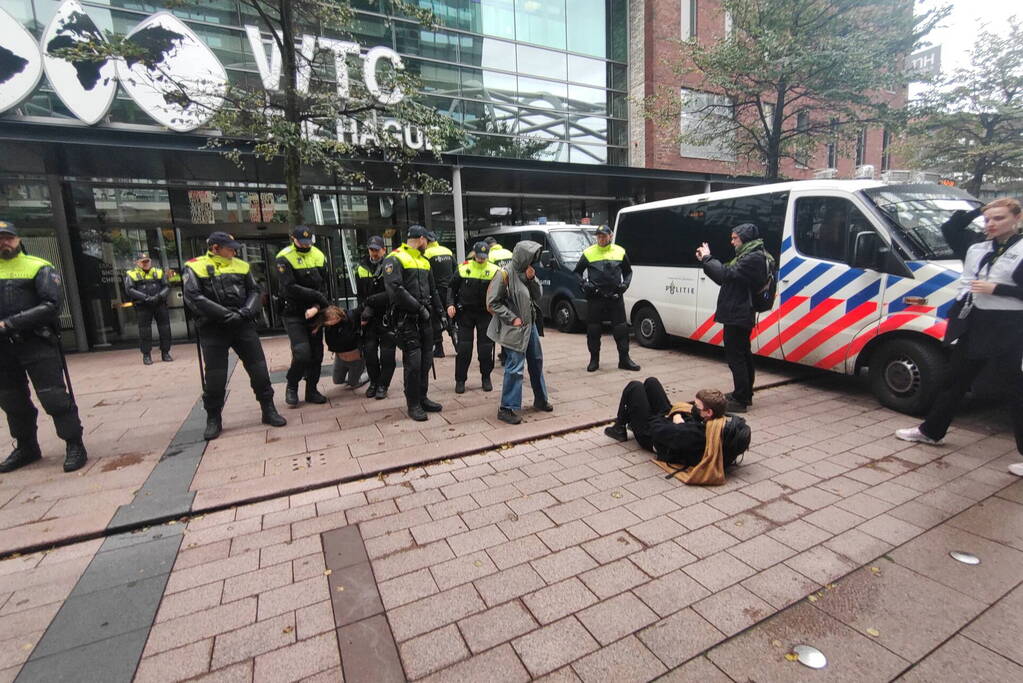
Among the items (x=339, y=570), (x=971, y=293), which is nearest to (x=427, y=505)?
(x=339, y=570)

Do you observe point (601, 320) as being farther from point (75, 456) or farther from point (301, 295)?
point (75, 456)

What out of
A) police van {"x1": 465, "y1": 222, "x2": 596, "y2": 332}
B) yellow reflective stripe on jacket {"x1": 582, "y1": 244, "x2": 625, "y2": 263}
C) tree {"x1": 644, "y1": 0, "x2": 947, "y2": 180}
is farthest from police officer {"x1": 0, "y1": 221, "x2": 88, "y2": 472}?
tree {"x1": 644, "y1": 0, "x2": 947, "y2": 180}

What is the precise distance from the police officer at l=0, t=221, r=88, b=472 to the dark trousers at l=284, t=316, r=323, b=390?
6.08ft

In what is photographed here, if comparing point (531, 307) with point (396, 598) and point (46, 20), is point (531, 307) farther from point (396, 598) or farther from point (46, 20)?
point (46, 20)

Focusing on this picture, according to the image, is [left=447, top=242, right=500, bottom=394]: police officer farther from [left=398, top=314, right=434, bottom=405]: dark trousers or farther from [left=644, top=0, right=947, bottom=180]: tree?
[left=644, top=0, right=947, bottom=180]: tree

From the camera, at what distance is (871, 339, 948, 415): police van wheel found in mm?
4555

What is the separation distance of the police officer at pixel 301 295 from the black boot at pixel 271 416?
574 mm

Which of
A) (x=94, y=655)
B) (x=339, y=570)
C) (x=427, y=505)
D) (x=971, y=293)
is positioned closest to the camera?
(x=94, y=655)

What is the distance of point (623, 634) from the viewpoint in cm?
216

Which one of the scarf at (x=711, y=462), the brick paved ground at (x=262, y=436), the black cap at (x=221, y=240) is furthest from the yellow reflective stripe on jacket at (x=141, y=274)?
the scarf at (x=711, y=462)

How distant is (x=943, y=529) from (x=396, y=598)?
3.08 metres

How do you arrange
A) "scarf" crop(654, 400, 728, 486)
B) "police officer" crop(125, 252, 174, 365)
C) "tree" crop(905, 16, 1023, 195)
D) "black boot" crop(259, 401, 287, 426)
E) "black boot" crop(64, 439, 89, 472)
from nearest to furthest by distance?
"scarf" crop(654, 400, 728, 486)
"black boot" crop(64, 439, 89, 472)
"black boot" crop(259, 401, 287, 426)
"police officer" crop(125, 252, 174, 365)
"tree" crop(905, 16, 1023, 195)

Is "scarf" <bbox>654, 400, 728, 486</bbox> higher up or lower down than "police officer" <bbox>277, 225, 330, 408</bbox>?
lower down

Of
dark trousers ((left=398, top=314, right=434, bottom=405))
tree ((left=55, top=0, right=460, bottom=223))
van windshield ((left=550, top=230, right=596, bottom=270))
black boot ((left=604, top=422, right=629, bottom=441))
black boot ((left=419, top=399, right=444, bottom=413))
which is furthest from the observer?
van windshield ((left=550, top=230, right=596, bottom=270))
